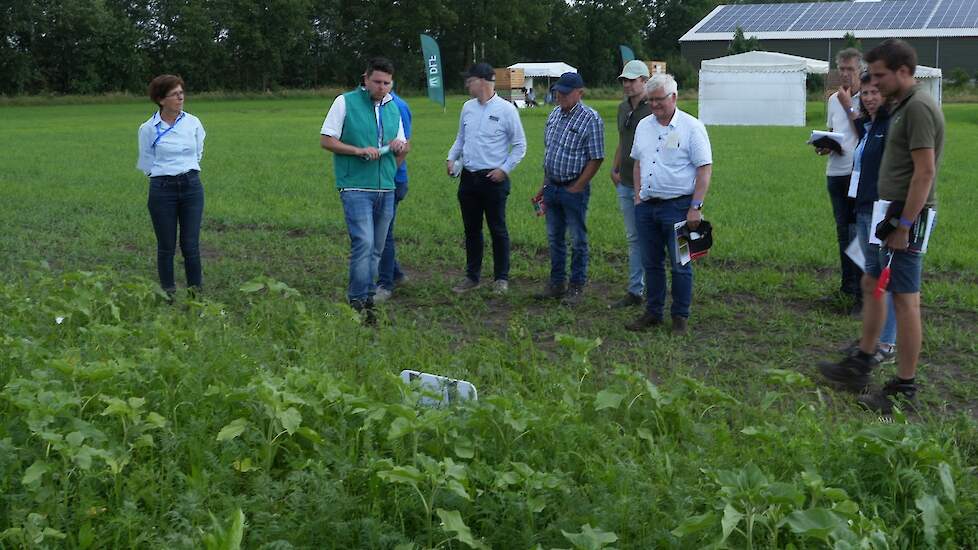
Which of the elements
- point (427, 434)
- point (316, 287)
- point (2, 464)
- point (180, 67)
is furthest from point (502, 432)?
point (180, 67)

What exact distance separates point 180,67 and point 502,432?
2528 inches

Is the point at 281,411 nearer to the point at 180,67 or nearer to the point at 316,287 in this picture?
the point at 316,287

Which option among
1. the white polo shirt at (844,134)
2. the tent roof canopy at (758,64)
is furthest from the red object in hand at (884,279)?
the tent roof canopy at (758,64)

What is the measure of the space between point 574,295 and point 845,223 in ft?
6.95

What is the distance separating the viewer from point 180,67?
212 ft

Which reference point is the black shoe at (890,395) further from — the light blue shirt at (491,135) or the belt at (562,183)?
the light blue shirt at (491,135)

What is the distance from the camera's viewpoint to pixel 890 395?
5719 mm

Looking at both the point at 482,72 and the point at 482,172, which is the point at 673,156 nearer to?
Result: the point at 482,172

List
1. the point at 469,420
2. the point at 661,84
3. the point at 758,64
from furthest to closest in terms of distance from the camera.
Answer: the point at 758,64 < the point at 661,84 < the point at 469,420

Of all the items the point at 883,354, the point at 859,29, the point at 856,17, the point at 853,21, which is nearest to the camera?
the point at 883,354

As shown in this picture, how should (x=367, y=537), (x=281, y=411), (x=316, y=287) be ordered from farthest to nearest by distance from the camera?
(x=316, y=287) → (x=281, y=411) → (x=367, y=537)

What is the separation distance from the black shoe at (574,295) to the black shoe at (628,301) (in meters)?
0.28

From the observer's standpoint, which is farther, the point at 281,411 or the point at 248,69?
the point at 248,69

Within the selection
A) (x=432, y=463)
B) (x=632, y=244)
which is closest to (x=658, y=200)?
(x=632, y=244)
